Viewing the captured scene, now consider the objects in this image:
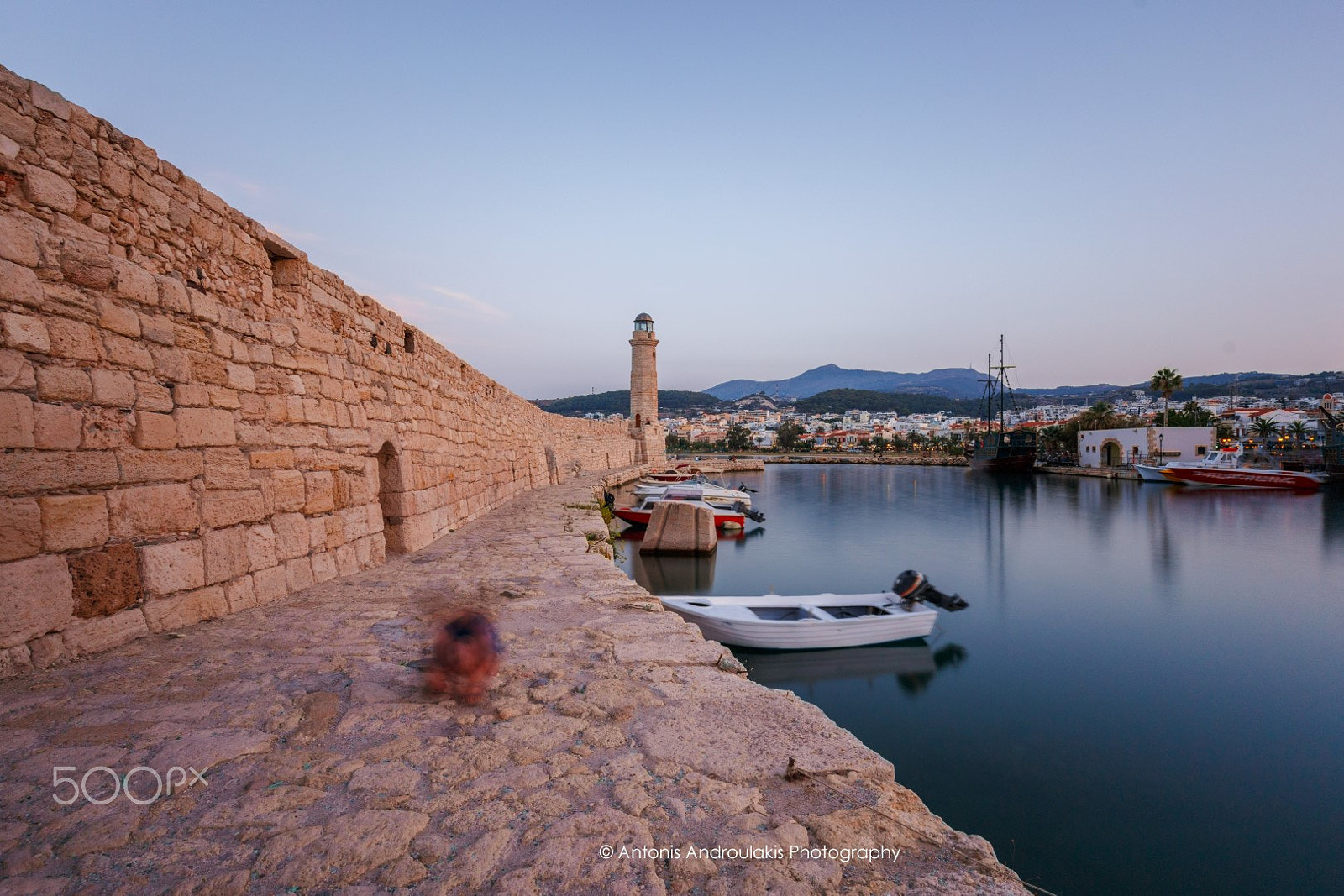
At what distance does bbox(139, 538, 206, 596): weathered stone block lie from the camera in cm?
302

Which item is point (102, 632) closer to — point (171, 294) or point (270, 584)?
point (270, 584)

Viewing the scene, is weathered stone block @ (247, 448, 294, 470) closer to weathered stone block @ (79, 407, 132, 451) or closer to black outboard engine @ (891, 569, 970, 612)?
weathered stone block @ (79, 407, 132, 451)

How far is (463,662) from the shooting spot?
103 inches

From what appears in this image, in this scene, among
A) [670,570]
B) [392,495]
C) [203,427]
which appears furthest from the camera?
[670,570]

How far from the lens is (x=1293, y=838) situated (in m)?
5.53

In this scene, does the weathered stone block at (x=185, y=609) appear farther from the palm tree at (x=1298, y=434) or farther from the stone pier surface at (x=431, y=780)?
the palm tree at (x=1298, y=434)

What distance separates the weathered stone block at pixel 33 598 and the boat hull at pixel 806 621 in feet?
22.3

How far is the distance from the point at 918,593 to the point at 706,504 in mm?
8516

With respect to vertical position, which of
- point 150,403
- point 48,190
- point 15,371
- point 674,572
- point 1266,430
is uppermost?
point 48,190

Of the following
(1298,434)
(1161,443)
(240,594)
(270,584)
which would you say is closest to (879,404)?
(1298,434)

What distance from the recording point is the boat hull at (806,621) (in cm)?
845

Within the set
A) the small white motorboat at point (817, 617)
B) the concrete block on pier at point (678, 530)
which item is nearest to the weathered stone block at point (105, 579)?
the small white motorboat at point (817, 617)

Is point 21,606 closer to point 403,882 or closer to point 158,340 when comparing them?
point 158,340

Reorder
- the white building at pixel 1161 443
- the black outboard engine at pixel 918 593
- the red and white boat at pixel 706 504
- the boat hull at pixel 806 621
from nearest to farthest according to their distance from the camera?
the boat hull at pixel 806 621
the black outboard engine at pixel 918 593
the red and white boat at pixel 706 504
the white building at pixel 1161 443
